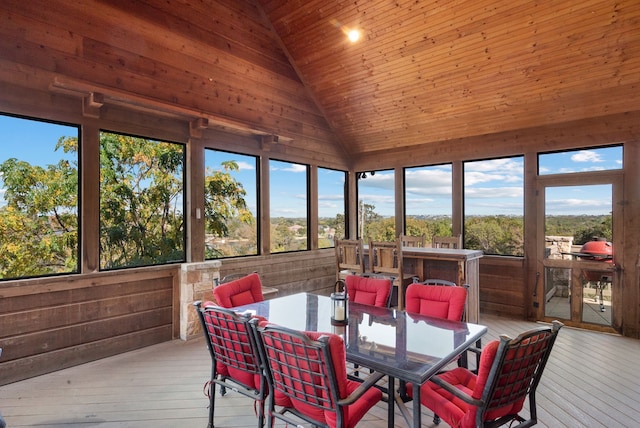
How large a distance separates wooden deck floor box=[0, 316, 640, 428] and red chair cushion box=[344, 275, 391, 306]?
88 cm

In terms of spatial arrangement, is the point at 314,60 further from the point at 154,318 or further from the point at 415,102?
the point at 154,318

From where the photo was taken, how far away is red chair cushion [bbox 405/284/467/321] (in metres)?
2.70

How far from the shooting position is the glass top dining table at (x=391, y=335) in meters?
1.82

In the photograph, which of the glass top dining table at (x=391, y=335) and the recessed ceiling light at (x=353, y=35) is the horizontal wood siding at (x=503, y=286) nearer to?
the glass top dining table at (x=391, y=335)

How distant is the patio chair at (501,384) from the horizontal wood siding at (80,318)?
3.44m

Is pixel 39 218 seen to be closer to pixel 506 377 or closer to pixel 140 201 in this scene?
pixel 140 201

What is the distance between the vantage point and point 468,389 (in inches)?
80.4

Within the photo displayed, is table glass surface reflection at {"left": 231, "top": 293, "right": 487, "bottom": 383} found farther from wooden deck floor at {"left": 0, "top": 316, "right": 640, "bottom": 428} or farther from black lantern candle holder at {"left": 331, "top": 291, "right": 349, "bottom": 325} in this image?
wooden deck floor at {"left": 0, "top": 316, "right": 640, "bottom": 428}

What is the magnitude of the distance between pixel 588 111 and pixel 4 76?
661cm

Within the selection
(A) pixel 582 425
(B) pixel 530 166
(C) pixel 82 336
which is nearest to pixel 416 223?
(B) pixel 530 166

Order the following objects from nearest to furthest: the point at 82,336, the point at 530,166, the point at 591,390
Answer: the point at 591,390 → the point at 82,336 → the point at 530,166

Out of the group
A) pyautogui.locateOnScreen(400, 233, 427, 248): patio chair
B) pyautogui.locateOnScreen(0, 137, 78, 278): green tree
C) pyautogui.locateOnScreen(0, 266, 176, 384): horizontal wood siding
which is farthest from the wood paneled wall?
pyautogui.locateOnScreen(400, 233, 427, 248): patio chair

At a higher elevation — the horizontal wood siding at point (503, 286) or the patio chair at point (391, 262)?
the patio chair at point (391, 262)

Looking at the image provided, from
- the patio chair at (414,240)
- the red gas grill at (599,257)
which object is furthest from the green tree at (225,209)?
the red gas grill at (599,257)
